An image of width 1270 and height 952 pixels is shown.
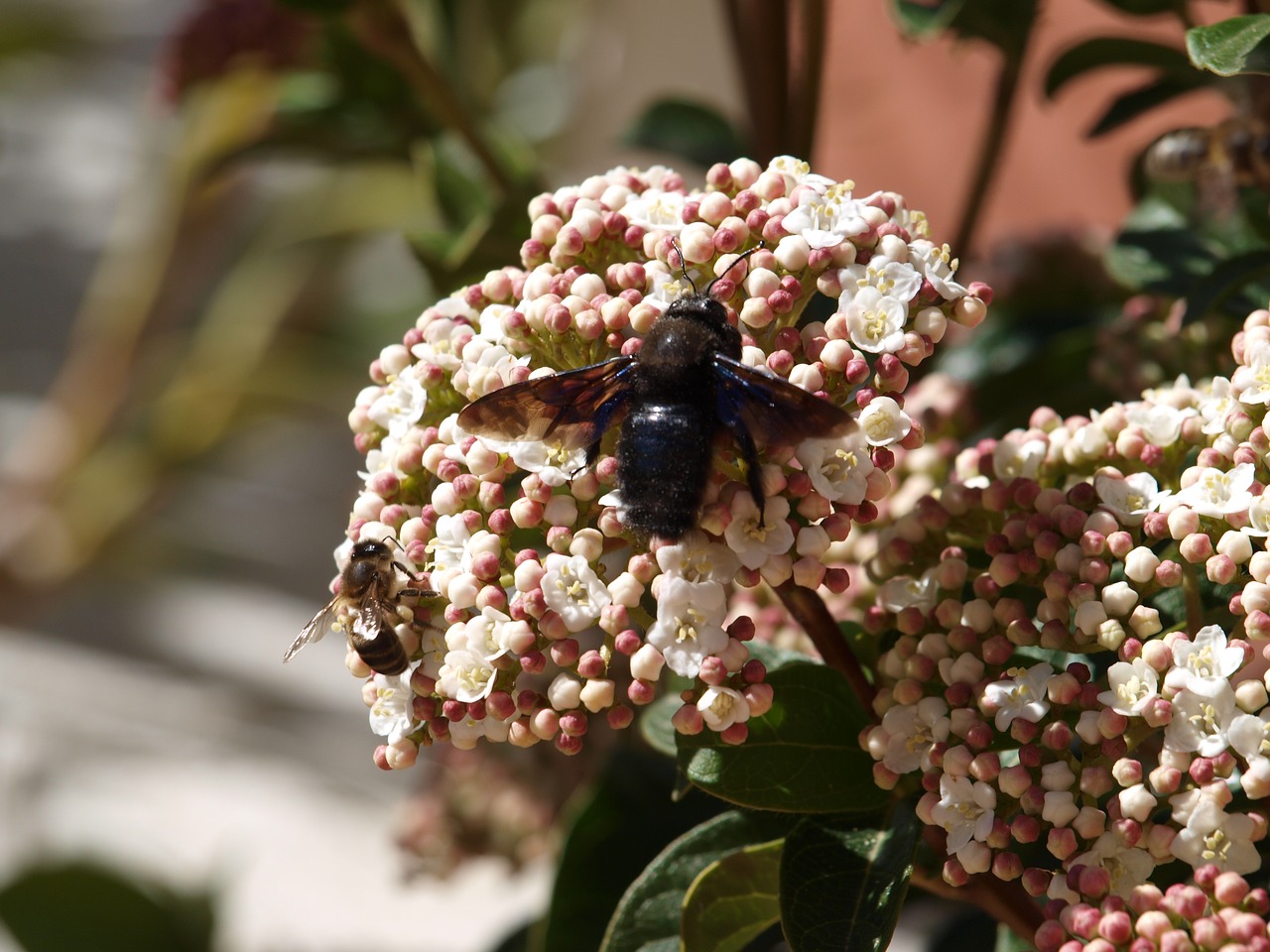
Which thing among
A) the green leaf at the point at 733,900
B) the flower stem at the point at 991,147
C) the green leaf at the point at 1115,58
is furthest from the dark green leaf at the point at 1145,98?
the green leaf at the point at 733,900

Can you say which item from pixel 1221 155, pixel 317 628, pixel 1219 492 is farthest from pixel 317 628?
pixel 1221 155

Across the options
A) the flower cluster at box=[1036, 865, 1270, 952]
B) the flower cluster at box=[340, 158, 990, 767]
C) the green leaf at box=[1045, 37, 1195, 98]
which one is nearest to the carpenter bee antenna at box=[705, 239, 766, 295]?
the flower cluster at box=[340, 158, 990, 767]

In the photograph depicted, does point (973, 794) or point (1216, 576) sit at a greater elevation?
point (1216, 576)

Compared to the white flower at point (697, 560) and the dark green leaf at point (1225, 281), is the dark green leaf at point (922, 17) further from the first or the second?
the white flower at point (697, 560)

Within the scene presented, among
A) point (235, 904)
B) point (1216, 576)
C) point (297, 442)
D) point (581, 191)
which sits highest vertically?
point (581, 191)

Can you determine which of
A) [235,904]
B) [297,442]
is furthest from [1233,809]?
[297,442]

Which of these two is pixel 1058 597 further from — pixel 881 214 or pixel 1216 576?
pixel 881 214
